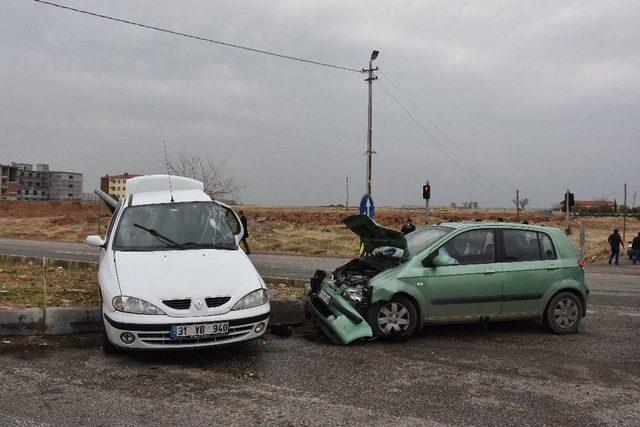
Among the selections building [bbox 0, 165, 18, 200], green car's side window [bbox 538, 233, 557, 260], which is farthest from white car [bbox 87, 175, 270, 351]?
building [bbox 0, 165, 18, 200]

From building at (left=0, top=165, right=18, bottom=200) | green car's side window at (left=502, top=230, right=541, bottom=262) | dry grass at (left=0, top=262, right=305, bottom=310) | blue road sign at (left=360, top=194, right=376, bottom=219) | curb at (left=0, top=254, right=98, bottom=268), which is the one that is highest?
building at (left=0, top=165, right=18, bottom=200)

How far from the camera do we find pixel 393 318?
6.77 m

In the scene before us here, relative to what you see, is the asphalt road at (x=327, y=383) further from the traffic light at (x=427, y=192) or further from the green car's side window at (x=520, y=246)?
the traffic light at (x=427, y=192)

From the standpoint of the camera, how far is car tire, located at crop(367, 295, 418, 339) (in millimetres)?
6719

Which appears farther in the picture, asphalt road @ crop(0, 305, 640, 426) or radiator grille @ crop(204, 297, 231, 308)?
radiator grille @ crop(204, 297, 231, 308)

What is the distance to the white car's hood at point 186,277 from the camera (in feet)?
17.7

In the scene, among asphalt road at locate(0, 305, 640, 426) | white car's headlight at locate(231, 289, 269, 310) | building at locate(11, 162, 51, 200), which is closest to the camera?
asphalt road at locate(0, 305, 640, 426)

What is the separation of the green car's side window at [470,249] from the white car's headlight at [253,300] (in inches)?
95.0

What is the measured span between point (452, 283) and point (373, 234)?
4.53 feet

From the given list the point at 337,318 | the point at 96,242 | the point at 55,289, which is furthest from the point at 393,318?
the point at 55,289

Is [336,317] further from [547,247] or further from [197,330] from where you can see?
[547,247]

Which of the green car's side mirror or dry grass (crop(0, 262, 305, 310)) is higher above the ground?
the green car's side mirror

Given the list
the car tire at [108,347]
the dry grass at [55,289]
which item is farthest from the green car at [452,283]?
the car tire at [108,347]

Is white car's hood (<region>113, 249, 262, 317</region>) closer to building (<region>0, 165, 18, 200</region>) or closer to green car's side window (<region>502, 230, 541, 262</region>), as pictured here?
green car's side window (<region>502, 230, 541, 262</region>)
